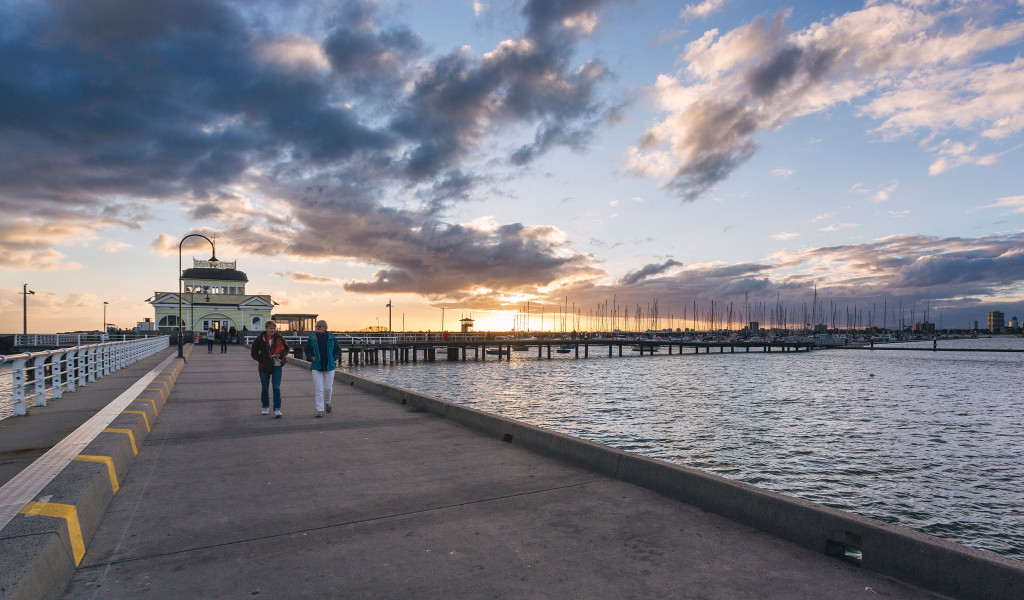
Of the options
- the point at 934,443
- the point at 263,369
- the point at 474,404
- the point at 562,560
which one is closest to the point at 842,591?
the point at 562,560

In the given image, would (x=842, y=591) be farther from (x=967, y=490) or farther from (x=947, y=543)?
(x=967, y=490)

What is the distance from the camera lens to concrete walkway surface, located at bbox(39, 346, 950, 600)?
153 inches

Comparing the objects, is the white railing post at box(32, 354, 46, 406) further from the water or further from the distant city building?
the distant city building

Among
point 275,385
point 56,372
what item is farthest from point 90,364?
point 275,385

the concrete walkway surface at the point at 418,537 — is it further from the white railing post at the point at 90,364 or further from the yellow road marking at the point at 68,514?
the white railing post at the point at 90,364

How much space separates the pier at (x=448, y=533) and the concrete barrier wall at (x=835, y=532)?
12 millimetres

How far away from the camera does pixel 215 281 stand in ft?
259

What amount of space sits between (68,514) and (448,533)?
3167 millimetres

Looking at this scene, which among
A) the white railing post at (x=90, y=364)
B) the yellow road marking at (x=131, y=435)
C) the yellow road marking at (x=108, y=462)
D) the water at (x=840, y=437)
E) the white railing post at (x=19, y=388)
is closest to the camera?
the yellow road marking at (x=108, y=462)

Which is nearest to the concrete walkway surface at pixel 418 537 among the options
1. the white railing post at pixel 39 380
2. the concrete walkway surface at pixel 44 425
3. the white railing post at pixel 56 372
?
the concrete walkway surface at pixel 44 425

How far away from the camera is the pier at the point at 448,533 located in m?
3.85

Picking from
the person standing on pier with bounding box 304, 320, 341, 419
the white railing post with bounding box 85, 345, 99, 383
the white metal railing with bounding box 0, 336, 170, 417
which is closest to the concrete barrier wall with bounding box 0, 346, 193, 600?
the person standing on pier with bounding box 304, 320, 341, 419

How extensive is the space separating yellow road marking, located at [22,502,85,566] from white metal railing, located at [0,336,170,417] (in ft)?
20.9

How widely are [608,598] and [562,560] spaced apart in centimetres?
68
